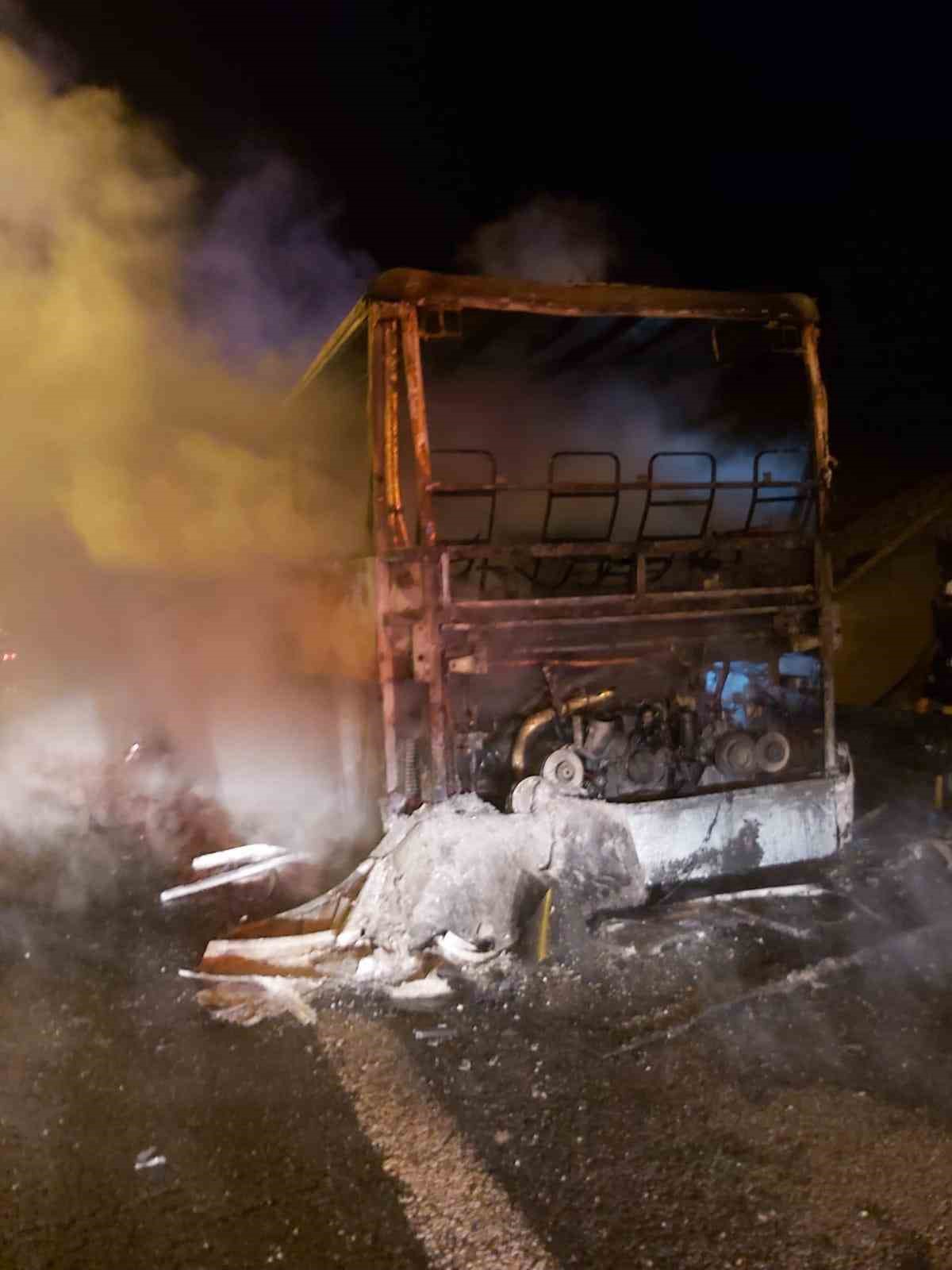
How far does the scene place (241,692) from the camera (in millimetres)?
8016

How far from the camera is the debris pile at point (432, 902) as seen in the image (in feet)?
14.2

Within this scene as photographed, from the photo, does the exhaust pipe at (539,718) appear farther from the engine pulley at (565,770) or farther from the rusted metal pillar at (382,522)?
the rusted metal pillar at (382,522)

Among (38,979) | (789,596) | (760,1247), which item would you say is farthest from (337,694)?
(760,1247)

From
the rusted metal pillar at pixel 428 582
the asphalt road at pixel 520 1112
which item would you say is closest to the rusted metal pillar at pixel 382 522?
the rusted metal pillar at pixel 428 582

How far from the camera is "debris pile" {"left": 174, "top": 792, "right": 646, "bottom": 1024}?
4.33 m

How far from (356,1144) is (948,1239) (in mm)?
1872

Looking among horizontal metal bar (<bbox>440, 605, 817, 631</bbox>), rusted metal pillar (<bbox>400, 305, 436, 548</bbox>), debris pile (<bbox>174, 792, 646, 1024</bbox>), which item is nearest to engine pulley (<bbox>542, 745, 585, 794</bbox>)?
debris pile (<bbox>174, 792, 646, 1024</bbox>)

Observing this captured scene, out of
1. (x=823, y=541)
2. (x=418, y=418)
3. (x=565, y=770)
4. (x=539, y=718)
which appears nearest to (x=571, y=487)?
(x=418, y=418)

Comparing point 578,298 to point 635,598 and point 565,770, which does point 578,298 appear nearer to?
point 635,598

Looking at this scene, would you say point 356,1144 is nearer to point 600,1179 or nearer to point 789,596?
point 600,1179

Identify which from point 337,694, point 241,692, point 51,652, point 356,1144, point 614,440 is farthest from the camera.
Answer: point 51,652

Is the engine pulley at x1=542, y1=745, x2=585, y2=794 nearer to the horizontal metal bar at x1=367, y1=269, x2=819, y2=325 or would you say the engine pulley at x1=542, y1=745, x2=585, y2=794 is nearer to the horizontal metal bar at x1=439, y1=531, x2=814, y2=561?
the horizontal metal bar at x1=439, y1=531, x2=814, y2=561

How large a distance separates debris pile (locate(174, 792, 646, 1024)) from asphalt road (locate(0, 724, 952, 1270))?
21 centimetres

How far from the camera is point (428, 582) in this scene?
4.92 m
